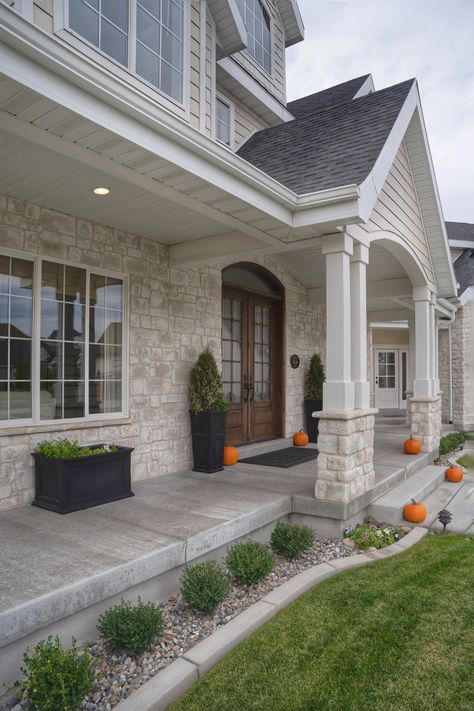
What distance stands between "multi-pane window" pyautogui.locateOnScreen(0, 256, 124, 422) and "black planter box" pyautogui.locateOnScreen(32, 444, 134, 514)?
1.82 ft

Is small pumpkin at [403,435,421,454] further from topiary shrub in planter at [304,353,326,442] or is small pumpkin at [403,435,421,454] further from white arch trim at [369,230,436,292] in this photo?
white arch trim at [369,230,436,292]

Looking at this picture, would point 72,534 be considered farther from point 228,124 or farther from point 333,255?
point 228,124

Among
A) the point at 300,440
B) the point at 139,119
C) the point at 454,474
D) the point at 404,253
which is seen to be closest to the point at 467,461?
the point at 454,474

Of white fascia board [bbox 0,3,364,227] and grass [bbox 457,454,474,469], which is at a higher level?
white fascia board [bbox 0,3,364,227]

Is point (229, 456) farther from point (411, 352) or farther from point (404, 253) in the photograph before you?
point (411, 352)

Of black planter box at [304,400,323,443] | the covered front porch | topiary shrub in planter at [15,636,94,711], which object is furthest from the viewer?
black planter box at [304,400,323,443]

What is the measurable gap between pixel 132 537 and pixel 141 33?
4.45 meters

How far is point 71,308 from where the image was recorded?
4820 millimetres

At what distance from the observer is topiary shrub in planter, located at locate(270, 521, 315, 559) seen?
12.9 feet

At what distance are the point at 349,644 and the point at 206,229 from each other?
4.11m

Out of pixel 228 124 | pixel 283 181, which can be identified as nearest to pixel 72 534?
pixel 283 181

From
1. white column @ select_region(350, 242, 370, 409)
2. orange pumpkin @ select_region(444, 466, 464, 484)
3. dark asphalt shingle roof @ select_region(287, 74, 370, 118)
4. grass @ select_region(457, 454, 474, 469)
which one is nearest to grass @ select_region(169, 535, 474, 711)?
white column @ select_region(350, 242, 370, 409)

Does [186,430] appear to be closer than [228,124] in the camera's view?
Yes

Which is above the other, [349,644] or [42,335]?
[42,335]
